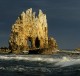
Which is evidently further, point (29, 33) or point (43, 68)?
point (29, 33)

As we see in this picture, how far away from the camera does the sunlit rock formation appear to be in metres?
141

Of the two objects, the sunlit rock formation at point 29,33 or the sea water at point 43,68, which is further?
the sunlit rock formation at point 29,33

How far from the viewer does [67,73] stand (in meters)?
28.1

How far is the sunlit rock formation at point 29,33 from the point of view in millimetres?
141125

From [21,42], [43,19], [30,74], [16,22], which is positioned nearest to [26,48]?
[21,42]

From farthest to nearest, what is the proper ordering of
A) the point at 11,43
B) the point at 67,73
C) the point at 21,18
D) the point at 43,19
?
the point at 43,19, the point at 21,18, the point at 11,43, the point at 67,73

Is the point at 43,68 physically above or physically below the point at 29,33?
below

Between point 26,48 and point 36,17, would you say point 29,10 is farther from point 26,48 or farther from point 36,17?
point 26,48

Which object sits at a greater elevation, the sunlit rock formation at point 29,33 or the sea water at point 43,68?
the sunlit rock formation at point 29,33

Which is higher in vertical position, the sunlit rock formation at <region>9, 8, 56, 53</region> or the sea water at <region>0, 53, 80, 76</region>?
the sunlit rock formation at <region>9, 8, 56, 53</region>

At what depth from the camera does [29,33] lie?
151125mm

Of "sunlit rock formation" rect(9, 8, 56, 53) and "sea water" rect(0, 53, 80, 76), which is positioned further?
"sunlit rock formation" rect(9, 8, 56, 53)

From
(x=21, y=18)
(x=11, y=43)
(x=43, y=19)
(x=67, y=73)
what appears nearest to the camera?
(x=67, y=73)

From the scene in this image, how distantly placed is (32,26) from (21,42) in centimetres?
1265
